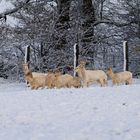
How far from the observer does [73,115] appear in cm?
939

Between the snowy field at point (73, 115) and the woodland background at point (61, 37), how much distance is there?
12.4m

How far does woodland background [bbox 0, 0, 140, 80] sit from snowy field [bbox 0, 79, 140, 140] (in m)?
12.4

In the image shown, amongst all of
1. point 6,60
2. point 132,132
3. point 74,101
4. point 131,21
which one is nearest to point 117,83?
point 74,101

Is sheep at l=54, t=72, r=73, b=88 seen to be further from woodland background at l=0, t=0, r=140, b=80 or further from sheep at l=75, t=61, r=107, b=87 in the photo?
woodland background at l=0, t=0, r=140, b=80

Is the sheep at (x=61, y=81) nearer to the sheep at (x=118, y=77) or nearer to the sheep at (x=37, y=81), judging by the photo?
the sheep at (x=37, y=81)

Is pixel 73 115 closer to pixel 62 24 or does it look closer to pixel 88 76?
pixel 88 76

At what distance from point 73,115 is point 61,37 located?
1699cm

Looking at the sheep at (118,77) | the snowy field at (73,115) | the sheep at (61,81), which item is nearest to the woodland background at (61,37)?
the sheep at (118,77)

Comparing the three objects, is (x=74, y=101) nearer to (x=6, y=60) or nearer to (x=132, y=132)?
(x=132, y=132)

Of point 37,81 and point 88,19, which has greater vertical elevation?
point 88,19

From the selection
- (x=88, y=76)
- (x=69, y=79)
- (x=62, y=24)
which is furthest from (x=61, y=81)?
(x=62, y=24)

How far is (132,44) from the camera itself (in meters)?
27.9

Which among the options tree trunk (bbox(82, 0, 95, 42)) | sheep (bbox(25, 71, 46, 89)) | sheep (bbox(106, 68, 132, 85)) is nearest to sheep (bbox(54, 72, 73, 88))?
sheep (bbox(25, 71, 46, 89))

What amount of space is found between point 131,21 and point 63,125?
21.5 meters
